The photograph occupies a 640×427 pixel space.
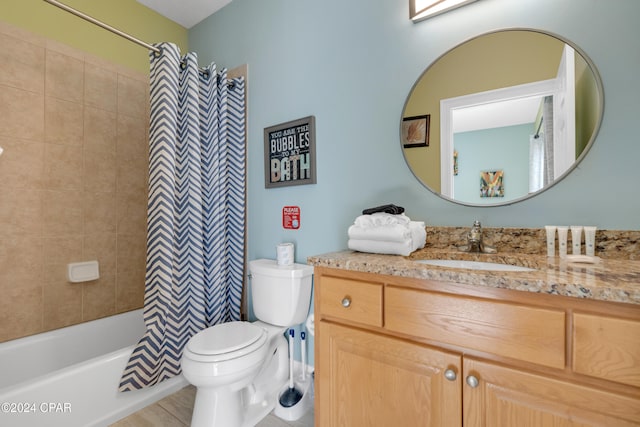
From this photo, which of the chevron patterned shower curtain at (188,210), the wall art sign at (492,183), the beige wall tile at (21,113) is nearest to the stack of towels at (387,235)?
the wall art sign at (492,183)

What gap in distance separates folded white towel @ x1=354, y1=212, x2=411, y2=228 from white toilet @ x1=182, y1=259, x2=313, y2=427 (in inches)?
22.8

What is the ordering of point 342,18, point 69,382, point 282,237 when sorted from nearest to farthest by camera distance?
point 69,382
point 342,18
point 282,237

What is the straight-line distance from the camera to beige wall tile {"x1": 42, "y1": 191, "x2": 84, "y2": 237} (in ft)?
5.75

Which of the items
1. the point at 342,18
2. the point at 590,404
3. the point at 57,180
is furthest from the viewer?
the point at 57,180

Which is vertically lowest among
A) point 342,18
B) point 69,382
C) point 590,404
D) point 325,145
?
point 69,382

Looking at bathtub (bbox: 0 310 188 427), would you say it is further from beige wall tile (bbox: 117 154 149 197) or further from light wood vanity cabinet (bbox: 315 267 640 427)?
light wood vanity cabinet (bbox: 315 267 640 427)

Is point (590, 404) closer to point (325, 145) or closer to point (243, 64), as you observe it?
point (325, 145)

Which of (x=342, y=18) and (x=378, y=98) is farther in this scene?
(x=342, y=18)

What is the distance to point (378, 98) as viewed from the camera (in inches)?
58.9

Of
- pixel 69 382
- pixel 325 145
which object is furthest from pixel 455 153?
pixel 69 382

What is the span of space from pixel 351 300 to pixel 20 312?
200 centimetres

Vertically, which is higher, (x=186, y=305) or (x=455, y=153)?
(x=455, y=153)

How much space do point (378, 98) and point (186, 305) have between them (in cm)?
162

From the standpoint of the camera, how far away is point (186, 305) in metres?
1.70
